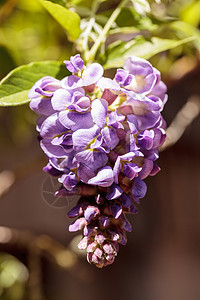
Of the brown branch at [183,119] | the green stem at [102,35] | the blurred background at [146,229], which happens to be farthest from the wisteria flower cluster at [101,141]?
the blurred background at [146,229]

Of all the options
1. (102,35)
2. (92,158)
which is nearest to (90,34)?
(102,35)

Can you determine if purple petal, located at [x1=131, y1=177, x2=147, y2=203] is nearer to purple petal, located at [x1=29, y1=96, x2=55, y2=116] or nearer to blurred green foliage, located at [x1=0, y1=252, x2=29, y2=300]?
purple petal, located at [x1=29, y1=96, x2=55, y2=116]

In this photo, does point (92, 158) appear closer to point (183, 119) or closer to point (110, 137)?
point (110, 137)

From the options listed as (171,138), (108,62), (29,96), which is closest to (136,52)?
(108,62)

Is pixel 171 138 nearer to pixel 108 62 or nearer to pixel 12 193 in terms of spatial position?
pixel 108 62

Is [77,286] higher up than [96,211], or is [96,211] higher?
[96,211]

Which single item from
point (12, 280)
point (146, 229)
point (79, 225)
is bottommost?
point (146, 229)
